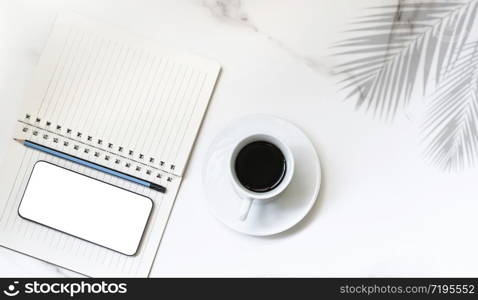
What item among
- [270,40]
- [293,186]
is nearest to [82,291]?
[293,186]

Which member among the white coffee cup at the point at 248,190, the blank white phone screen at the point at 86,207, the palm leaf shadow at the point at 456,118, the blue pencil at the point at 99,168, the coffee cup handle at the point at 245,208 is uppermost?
the palm leaf shadow at the point at 456,118

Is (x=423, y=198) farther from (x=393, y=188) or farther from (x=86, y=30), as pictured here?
(x=86, y=30)

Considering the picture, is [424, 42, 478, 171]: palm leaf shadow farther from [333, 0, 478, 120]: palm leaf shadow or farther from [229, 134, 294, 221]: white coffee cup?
[229, 134, 294, 221]: white coffee cup

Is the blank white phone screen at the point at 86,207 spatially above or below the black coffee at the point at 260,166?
below

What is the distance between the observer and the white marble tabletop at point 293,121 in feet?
2.87

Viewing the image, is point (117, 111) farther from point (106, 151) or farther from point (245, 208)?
point (245, 208)

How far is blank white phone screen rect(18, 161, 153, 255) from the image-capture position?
2.83ft

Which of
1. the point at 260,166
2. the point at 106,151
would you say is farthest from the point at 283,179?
the point at 106,151

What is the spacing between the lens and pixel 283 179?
0.81 meters

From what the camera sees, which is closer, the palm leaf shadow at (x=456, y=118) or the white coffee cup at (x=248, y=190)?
the white coffee cup at (x=248, y=190)

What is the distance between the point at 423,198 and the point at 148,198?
0.44m

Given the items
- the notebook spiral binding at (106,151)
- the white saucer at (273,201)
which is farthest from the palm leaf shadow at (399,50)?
the notebook spiral binding at (106,151)

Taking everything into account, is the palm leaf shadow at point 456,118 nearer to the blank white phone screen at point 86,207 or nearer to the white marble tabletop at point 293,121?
the white marble tabletop at point 293,121

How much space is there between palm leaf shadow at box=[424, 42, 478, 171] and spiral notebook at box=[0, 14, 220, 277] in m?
0.37
